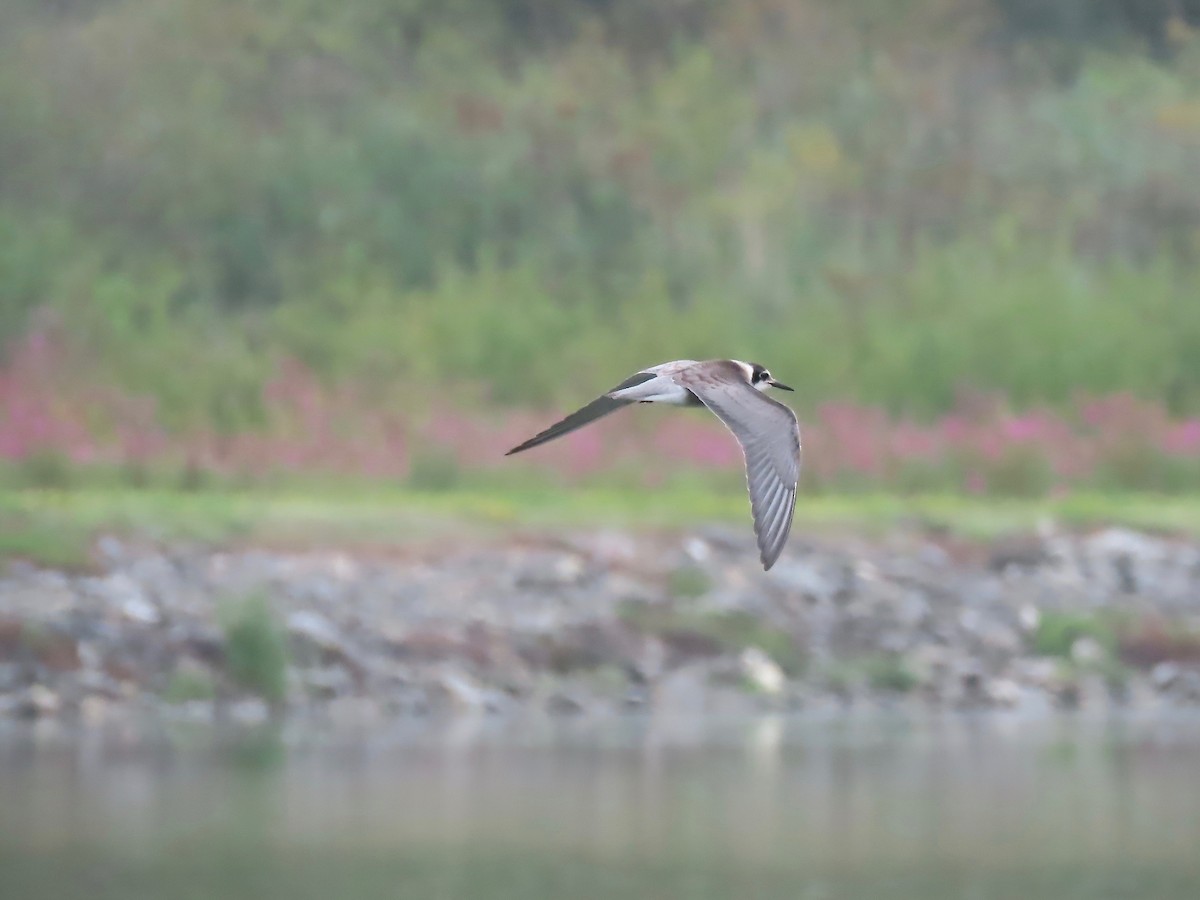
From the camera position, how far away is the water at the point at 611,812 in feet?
38.0

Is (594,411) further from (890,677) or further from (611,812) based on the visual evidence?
(890,677)

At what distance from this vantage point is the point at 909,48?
3400cm

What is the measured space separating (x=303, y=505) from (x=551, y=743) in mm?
4495

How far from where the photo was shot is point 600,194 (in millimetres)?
30453

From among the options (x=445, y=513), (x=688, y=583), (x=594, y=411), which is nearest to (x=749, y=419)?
(x=594, y=411)

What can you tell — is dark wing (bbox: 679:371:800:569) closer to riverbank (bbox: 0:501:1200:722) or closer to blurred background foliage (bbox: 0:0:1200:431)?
riverbank (bbox: 0:501:1200:722)

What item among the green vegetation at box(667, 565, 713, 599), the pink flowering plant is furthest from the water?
the pink flowering plant

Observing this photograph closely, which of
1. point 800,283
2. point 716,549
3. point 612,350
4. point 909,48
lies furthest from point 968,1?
point 716,549

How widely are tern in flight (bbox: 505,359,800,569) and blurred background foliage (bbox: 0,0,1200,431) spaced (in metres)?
14.3

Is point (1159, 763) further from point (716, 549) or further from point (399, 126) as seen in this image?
point (399, 126)

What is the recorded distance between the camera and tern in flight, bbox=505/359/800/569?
8289mm

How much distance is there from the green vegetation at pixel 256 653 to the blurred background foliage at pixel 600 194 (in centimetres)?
623

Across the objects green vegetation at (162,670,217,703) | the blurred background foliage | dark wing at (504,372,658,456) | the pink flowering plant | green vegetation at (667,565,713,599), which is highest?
the blurred background foliage

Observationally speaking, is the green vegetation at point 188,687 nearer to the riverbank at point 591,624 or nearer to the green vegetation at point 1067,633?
the riverbank at point 591,624
